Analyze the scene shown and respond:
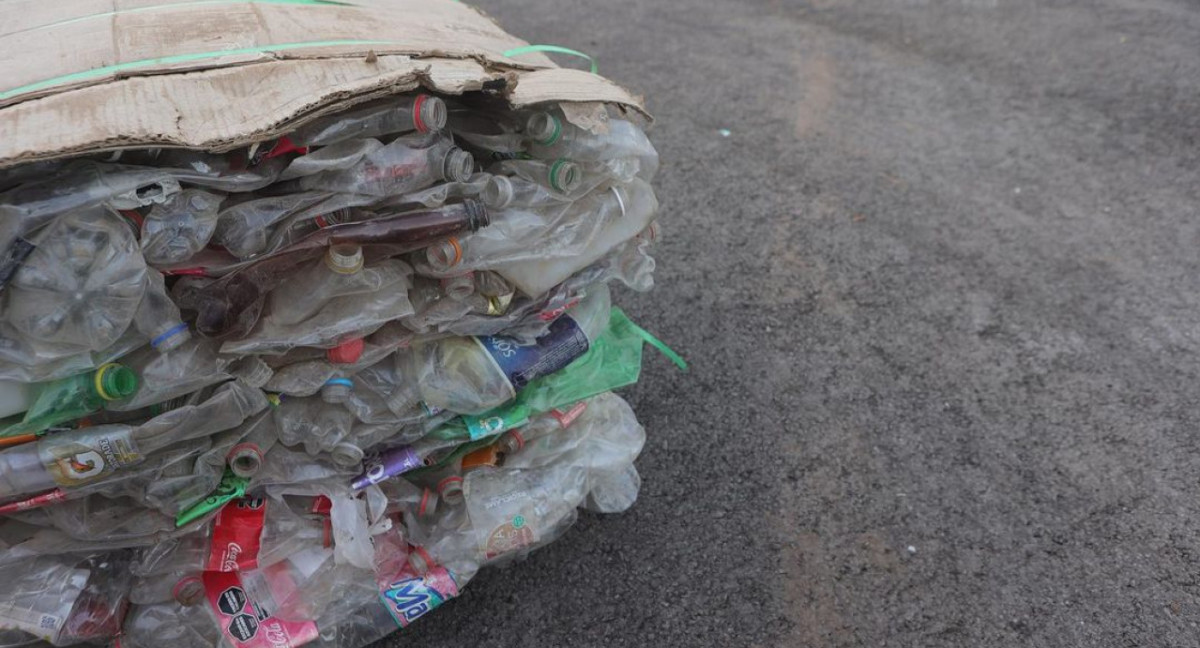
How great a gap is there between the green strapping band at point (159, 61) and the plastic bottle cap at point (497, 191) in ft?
1.39

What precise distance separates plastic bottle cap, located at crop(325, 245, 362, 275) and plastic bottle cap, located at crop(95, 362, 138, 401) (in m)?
0.38

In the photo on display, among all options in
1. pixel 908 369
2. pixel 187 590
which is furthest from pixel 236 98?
pixel 908 369

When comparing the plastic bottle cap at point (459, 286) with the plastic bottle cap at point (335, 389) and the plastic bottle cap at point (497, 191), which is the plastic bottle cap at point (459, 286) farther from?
the plastic bottle cap at point (335, 389)

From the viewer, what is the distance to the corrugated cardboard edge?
3.90 ft

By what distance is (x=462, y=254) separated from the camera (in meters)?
1.50

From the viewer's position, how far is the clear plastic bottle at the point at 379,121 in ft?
4.45

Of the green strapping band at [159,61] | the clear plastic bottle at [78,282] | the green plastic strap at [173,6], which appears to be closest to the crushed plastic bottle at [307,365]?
the clear plastic bottle at [78,282]

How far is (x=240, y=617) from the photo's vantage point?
1.62 metres

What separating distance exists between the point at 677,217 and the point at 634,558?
5.36 ft

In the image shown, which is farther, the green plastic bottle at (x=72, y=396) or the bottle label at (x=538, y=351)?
the bottle label at (x=538, y=351)

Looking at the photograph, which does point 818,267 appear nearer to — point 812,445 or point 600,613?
point 812,445

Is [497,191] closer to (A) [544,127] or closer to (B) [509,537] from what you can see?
(A) [544,127]

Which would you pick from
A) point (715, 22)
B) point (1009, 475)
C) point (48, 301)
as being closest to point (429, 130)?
point (48, 301)

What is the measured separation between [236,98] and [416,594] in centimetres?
110
